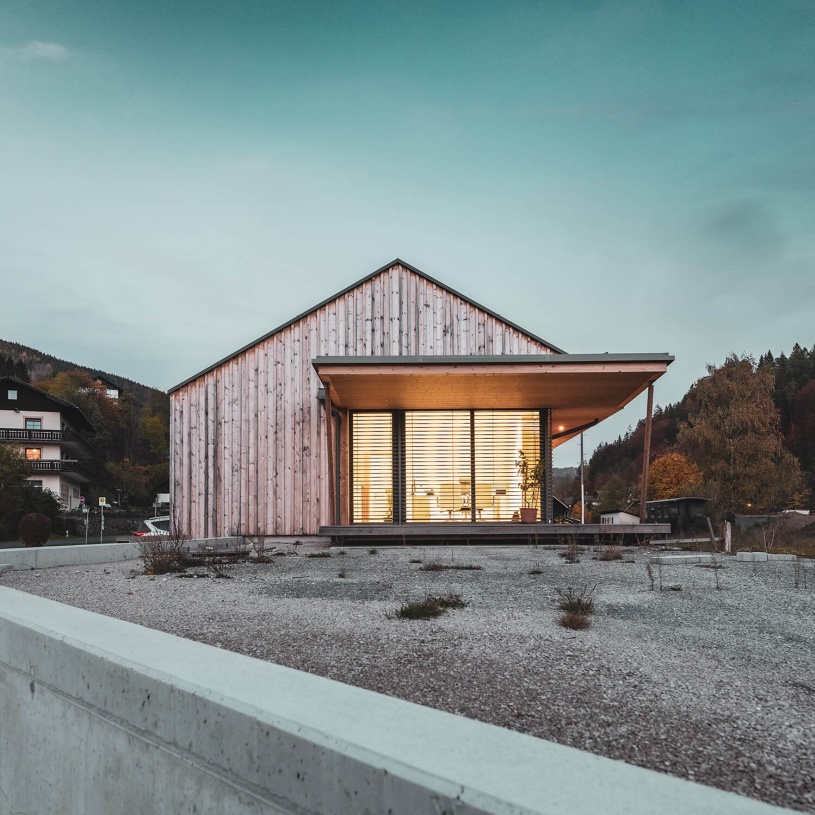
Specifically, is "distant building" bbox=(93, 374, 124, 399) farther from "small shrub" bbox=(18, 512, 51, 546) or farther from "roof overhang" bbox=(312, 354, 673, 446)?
"roof overhang" bbox=(312, 354, 673, 446)

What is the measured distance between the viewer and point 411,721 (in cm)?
153

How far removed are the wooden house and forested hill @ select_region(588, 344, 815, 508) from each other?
1068 inches

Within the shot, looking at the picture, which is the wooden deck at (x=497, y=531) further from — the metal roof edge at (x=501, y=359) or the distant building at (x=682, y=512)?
the distant building at (x=682, y=512)

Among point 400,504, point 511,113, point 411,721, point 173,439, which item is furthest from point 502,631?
point 511,113

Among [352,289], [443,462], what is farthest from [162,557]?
[352,289]

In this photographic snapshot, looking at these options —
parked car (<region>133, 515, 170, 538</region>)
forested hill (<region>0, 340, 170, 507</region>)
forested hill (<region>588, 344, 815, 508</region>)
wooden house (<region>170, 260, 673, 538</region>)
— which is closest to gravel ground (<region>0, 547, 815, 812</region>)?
wooden house (<region>170, 260, 673, 538</region>)

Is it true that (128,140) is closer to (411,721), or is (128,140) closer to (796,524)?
(411,721)

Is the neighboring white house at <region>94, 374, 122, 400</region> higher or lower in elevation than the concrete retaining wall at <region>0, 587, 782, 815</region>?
higher

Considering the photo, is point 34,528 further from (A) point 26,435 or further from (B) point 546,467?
(A) point 26,435

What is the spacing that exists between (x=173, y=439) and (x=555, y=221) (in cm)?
1487

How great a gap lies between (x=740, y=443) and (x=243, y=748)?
42.0 m

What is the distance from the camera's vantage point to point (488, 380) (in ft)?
41.4

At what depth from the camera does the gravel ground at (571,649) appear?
7.34 ft

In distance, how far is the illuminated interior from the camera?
1545cm
